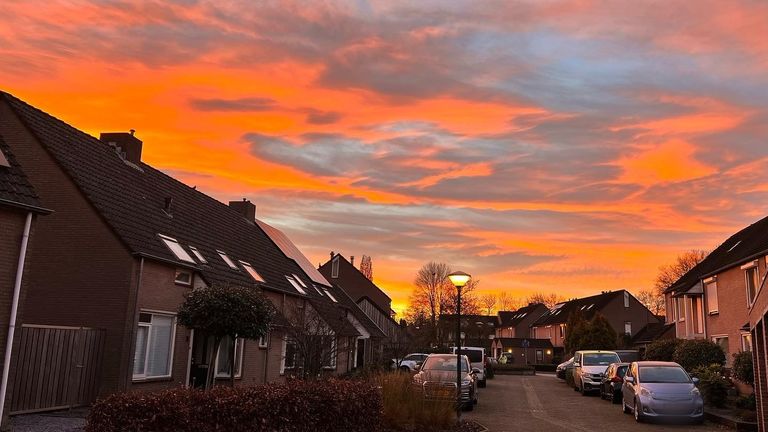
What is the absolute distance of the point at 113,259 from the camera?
16484 millimetres

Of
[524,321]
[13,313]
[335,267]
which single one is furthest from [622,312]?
[13,313]

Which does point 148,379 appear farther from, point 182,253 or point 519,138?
point 519,138

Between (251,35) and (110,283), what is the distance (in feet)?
24.7

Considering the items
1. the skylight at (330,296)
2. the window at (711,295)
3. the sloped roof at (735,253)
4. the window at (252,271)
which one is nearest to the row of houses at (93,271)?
the window at (252,271)

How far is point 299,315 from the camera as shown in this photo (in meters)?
24.0

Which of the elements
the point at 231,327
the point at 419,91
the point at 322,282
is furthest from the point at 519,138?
the point at 322,282

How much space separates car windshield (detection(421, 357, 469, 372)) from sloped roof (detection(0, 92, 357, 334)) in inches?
280

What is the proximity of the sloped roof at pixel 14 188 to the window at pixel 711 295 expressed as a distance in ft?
91.3

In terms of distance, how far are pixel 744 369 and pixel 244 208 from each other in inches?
948

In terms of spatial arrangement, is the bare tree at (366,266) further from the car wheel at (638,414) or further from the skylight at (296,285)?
the car wheel at (638,414)

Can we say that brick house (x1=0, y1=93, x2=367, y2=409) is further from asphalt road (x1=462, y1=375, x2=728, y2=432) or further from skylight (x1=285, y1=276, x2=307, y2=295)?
asphalt road (x1=462, y1=375, x2=728, y2=432)

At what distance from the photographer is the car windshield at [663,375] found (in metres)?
17.4

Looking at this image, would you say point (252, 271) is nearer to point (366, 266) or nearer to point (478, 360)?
point (478, 360)

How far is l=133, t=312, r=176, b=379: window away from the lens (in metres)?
16.8
